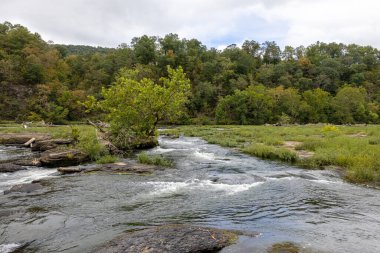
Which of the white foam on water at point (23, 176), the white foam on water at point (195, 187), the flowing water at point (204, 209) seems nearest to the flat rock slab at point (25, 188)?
the flowing water at point (204, 209)

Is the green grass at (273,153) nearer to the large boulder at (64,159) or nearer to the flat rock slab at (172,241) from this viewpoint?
the large boulder at (64,159)

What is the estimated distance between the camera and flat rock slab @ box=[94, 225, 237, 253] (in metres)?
7.39

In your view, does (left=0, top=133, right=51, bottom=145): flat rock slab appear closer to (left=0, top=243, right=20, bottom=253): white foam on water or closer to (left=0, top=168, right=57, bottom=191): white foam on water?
(left=0, top=168, right=57, bottom=191): white foam on water

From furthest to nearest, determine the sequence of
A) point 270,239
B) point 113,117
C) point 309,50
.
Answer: point 309,50 → point 113,117 → point 270,239

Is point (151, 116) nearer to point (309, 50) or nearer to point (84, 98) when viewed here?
point (84, 98)

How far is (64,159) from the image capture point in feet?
65.0

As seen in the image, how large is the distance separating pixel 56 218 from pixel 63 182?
5.16 m

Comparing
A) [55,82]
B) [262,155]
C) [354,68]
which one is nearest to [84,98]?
[55,82]

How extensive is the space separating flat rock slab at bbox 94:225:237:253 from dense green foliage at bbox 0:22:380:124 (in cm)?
6223

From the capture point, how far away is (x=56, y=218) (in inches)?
404

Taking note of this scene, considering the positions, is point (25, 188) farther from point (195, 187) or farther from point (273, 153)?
point (273, 153)

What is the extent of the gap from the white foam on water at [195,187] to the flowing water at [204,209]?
4cm

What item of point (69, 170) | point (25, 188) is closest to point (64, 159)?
point (69, 170)

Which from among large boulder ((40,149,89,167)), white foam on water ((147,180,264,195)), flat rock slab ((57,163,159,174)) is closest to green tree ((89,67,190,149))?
large boulder ((40,149,89,167))
